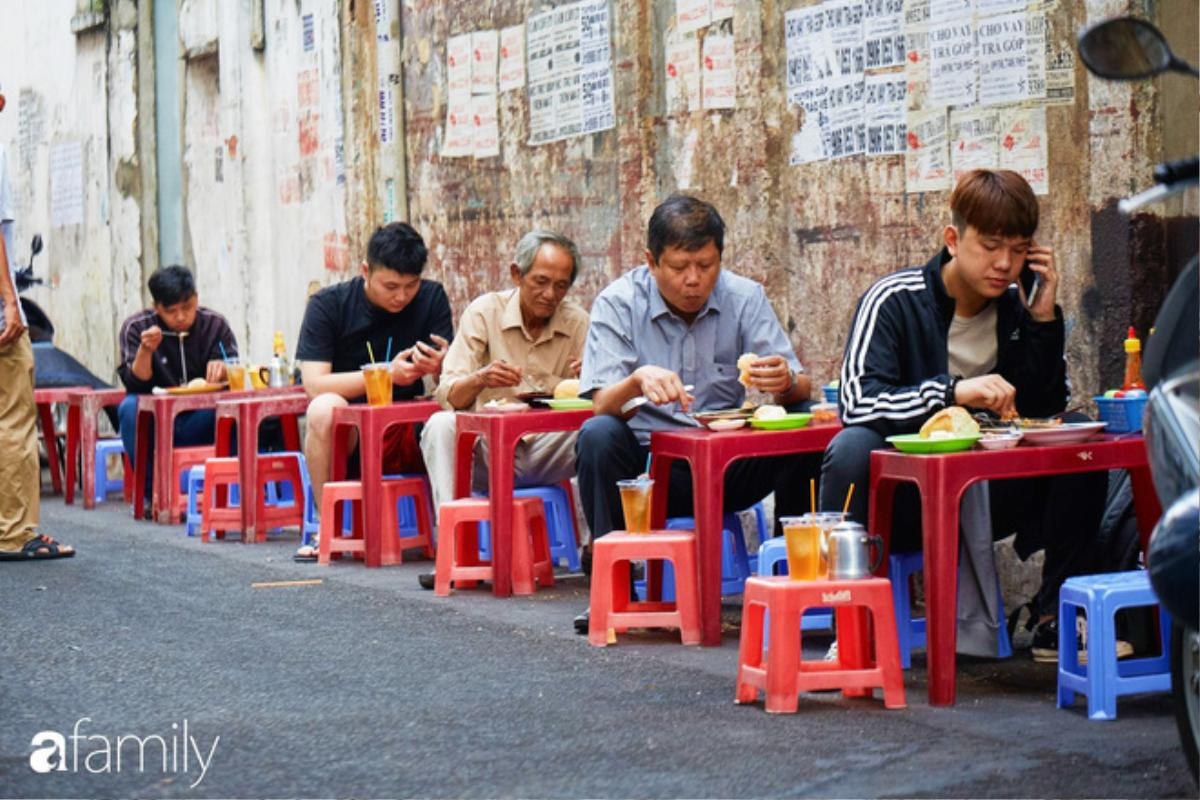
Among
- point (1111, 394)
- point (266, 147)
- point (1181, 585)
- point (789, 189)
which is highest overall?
point (266, 147)

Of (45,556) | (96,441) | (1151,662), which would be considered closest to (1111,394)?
(1151,662)

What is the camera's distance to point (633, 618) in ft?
23.7

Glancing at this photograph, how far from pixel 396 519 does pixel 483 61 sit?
358 centimetres

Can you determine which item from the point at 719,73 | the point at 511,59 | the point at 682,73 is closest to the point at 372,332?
the point at 682,73

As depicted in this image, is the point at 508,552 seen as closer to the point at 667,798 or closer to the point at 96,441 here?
the point at 667,798

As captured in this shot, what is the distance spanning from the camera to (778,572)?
24.7ft

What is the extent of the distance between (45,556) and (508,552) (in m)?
2.82

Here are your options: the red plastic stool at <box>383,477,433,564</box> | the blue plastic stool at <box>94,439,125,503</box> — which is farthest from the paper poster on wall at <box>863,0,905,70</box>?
the blue plastic stool at <box>94,439,125,503</box>

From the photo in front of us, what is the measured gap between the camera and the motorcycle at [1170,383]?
392 cm

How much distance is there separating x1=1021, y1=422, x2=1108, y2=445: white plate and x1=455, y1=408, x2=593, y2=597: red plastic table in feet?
8.56

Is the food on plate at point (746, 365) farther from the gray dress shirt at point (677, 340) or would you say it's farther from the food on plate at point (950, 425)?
the food on plate at point (950, 425)

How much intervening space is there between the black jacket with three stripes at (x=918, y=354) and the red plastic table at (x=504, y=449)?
1.99m

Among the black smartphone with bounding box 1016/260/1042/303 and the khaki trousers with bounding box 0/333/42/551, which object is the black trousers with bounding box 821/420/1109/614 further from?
the khaki trousers with bounding box 0/333/42/551

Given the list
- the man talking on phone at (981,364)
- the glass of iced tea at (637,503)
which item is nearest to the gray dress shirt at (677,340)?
the glass of iced tea at (637,503)
